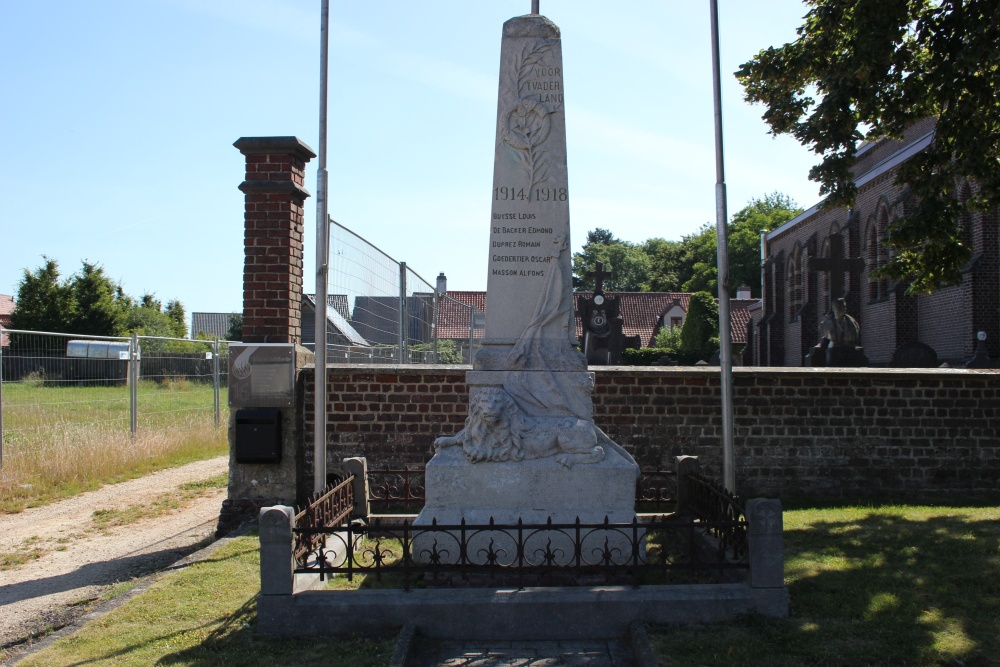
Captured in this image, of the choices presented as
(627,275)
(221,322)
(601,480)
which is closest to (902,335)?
(601,480)

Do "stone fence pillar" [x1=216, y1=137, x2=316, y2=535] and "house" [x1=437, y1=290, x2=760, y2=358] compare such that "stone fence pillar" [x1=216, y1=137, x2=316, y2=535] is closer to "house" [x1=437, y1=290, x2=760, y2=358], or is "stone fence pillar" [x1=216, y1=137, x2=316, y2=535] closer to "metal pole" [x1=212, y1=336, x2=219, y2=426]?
"metal pole" [x1=212, y1=336, x2=219, y2=426]

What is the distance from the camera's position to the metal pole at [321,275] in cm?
744

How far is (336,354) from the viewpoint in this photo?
10242mm

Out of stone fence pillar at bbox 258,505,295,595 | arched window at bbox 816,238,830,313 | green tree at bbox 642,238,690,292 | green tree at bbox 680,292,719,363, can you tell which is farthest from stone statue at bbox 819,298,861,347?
green tree at bbox 642,238,690,292

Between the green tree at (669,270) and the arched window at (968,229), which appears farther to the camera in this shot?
the green tree at (669,270)

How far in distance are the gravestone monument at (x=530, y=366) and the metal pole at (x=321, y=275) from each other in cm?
176

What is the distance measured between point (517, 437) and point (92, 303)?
37268 mm

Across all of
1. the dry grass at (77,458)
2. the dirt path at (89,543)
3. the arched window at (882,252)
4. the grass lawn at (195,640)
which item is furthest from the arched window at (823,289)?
the grass lawn at (195,640)

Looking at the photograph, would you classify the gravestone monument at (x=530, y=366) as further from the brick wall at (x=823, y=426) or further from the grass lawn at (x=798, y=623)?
the brick wall at (x=823, y=426)

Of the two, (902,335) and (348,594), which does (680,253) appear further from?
(348,594)

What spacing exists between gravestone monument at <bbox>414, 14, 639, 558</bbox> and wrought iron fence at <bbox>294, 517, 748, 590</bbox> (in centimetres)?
15

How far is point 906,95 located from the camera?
920 cm

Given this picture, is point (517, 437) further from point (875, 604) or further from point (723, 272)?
point (723, 272)

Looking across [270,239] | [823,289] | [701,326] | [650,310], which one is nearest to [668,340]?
[701,326]
